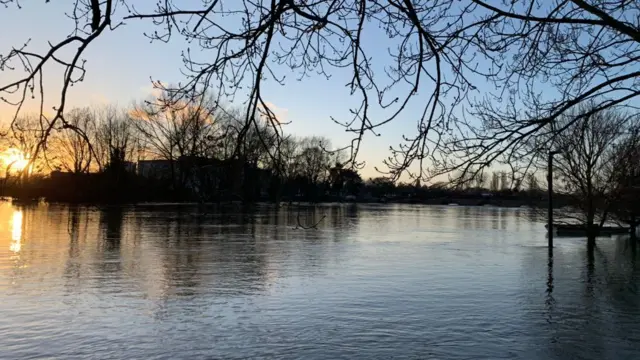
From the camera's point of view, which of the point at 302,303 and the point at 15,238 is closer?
the point at 302,303

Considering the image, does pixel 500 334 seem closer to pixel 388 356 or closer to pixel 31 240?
pixel 388 356

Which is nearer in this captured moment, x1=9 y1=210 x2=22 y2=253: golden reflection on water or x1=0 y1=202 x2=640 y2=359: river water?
x1=0 y1=202 x2=640 y2=359: river water

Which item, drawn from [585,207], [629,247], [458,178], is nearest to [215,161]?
[458,178]

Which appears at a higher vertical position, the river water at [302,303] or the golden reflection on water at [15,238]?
the golden reflection on water at [15,238]

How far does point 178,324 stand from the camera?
9.98 metres

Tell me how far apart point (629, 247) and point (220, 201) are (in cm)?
3183

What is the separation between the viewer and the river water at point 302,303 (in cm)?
872

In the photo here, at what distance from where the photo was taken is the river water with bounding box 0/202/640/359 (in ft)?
28.6

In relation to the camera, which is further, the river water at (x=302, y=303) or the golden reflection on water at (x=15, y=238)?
the golden reflection on water at (x=15, y=238)

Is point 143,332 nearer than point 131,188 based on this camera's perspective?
Yes

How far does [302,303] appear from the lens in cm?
1205

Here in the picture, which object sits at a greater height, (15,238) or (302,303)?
(15,238)

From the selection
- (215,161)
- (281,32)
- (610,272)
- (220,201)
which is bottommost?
(610,272)

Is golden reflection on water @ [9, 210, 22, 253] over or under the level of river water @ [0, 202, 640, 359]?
over
